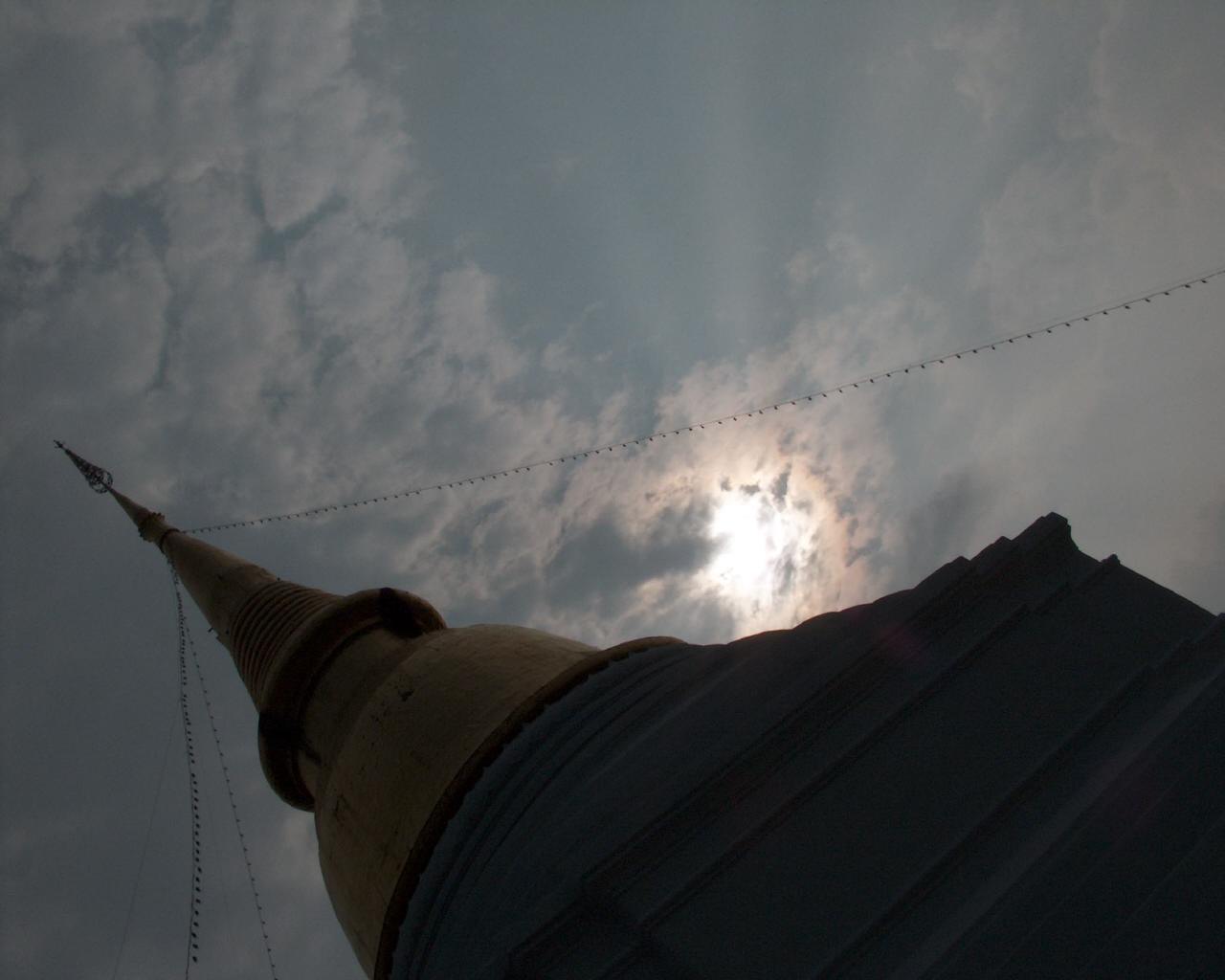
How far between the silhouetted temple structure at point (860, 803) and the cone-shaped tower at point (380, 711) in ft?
0.18

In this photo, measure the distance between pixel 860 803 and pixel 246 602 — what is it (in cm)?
966

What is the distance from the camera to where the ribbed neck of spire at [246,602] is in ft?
34.7

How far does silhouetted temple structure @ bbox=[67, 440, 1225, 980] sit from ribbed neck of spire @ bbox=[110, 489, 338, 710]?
14.4 feet

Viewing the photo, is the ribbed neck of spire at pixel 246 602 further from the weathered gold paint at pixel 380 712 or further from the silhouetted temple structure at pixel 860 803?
the silhouetted temple structure at pixel 860 803

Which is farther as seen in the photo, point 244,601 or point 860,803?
point 244,601

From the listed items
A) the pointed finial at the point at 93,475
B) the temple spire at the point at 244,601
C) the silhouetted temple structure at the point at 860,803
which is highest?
the pointed finial at the point at 93,475

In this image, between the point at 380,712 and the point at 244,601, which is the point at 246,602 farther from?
the point at 380,712

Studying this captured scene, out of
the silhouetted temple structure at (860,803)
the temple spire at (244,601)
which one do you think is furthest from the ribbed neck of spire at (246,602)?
the silhouetted temple structure at (860,803)

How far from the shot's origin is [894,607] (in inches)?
208

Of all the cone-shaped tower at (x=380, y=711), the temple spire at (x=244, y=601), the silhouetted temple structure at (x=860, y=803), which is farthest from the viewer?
the temple spire at (x=244, y=601)

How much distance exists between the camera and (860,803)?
14.8ft

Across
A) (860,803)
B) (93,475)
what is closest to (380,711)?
(860,803)

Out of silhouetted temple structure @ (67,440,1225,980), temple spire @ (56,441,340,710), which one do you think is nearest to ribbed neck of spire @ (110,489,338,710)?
temple spire @ (56,441,340,710)

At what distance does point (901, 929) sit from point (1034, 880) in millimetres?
727
